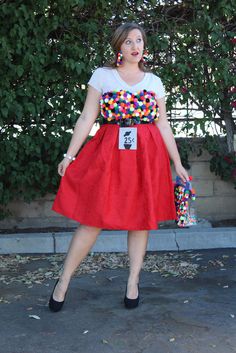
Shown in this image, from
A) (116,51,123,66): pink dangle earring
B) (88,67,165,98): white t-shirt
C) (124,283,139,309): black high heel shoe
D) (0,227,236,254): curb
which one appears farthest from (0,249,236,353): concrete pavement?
(116,51,123,66): pink dangle earring

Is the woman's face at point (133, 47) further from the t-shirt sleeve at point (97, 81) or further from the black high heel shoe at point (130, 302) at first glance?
the black high heel shoe at point (130, 302)

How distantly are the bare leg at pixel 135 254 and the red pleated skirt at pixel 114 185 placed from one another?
18cm

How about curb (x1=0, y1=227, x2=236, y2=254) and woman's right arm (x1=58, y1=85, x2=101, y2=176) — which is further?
curb (x1=0, y1=227, x2=236, y2=254)

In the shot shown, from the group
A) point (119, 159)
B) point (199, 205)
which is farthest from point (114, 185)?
point (199, 205)

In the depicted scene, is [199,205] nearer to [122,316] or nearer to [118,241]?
[118,241]

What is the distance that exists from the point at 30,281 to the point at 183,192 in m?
1.44

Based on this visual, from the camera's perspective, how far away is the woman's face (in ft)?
11.5

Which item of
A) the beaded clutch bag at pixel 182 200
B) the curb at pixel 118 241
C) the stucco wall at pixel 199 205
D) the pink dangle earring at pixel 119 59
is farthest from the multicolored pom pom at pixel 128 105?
the stucco wall at pixel 199 205

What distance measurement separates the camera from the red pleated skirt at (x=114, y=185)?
3.46m

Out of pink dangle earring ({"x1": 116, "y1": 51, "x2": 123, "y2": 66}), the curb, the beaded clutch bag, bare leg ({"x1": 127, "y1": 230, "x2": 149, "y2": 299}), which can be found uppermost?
pink dangle earring ({"x1": 116, "y1": 51, "x2": 123, "y2": 66})

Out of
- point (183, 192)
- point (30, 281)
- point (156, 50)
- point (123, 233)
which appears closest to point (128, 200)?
point (183, 192)

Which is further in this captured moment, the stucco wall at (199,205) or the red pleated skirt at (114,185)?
the stucco wall at (199,205)

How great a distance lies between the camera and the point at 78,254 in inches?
142

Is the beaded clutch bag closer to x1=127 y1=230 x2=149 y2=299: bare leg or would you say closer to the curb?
x1=127 y1=230 x2=149 y2=299: bare leg
